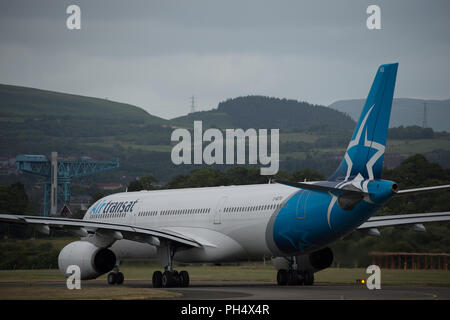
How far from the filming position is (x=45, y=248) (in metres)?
49.7

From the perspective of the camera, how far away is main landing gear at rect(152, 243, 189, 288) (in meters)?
32.8

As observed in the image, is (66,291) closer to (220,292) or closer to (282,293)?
(220,292)

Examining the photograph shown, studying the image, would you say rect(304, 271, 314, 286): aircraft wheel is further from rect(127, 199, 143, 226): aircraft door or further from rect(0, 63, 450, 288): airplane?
rect(127, 199, 143, 226): aircraft door

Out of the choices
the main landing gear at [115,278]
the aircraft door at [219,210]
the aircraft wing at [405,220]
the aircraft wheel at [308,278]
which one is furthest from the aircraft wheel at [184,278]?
the aircraft wing at [405,220]

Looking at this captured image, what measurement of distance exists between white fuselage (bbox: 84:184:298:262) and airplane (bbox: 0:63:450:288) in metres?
0.04

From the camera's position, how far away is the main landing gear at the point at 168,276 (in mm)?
32750

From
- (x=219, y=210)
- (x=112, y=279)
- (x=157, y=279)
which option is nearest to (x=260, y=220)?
(x=219, y=210)

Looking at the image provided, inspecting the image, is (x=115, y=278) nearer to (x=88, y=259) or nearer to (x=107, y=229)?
(x=88, y=259)

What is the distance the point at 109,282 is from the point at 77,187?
494 ft

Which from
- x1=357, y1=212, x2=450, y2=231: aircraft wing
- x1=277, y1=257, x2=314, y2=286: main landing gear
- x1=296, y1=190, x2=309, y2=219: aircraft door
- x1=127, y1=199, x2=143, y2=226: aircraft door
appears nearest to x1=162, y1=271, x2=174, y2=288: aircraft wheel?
x1=277, y1=257, x2=314, y2=286: main landing gear

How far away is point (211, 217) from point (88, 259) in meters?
5.18

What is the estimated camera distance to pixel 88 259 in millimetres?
33812

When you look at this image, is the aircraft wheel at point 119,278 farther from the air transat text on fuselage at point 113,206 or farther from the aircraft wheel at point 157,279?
the aircraft wheel at point 157,279
